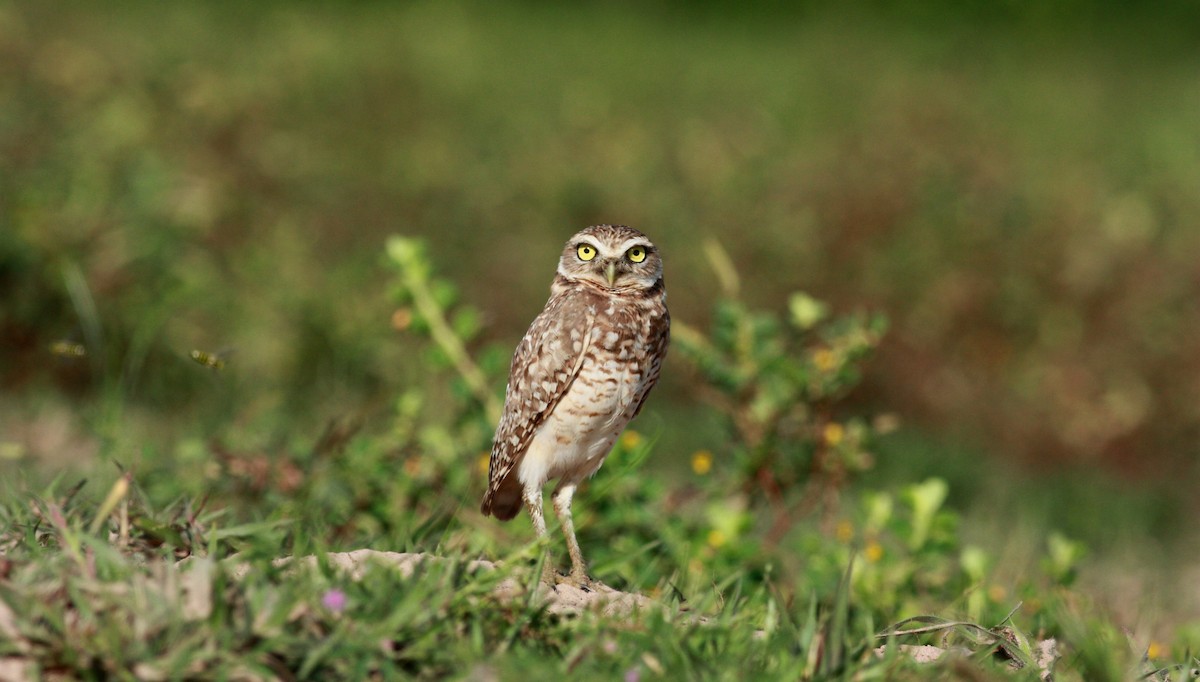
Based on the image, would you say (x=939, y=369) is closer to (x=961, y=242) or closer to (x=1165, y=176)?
(x=961, y=242)

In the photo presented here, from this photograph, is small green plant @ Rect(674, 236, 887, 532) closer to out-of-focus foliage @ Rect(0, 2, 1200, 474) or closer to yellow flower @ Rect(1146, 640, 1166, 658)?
yellow flower @ Rect(1146, 640, 1166, 658)

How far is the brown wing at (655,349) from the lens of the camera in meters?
3.49

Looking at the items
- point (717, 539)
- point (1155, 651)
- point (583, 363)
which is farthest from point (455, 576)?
point (1155, 651)

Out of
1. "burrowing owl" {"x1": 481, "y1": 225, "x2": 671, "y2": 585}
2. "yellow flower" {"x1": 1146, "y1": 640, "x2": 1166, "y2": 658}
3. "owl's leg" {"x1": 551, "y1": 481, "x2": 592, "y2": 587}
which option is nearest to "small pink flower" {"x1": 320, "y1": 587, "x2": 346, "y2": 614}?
"owl's leg" {"x1": 551, "y1": 481, "x2": 592, "y2": 587}

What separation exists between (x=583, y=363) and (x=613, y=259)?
0.29m

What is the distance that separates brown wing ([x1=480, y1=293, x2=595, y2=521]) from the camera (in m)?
3.45

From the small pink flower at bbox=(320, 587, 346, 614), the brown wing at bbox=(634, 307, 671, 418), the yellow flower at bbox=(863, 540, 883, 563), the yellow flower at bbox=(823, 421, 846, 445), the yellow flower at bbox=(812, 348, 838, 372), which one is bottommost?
the yellow flower at bbox=(863, 540, 883, 563)

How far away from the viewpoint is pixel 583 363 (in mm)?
3445

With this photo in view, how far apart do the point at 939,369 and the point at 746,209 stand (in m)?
1.74

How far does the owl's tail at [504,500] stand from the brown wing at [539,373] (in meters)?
0.04

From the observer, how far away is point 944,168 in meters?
8.98

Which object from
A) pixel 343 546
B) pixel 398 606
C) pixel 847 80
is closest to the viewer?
pixel 398 606

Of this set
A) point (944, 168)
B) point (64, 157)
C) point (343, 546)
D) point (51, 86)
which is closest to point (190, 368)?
point (64, 157)

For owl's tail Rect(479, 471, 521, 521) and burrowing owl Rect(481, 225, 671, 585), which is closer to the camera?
burrowing owl Rect(481, 225, 671, 585)
